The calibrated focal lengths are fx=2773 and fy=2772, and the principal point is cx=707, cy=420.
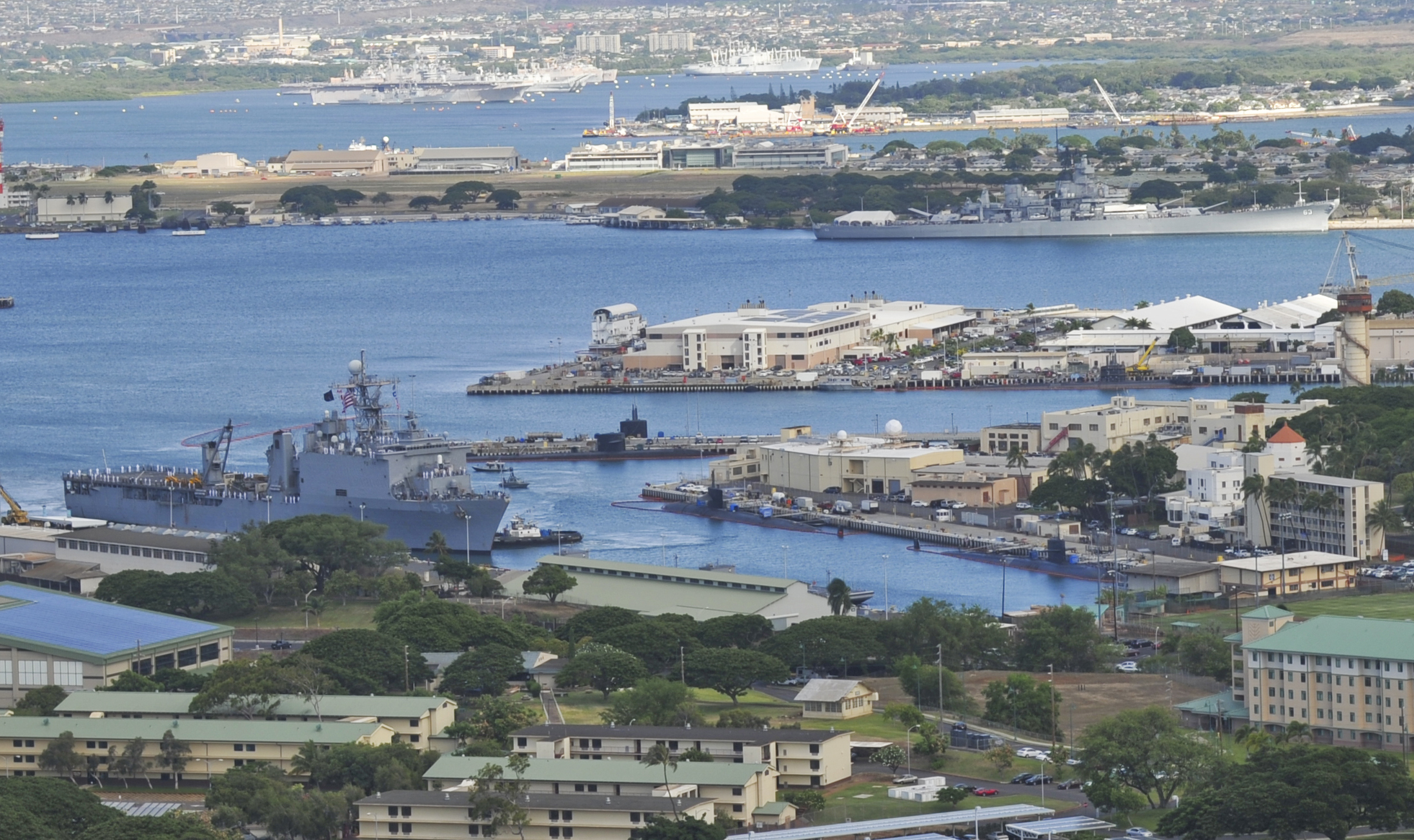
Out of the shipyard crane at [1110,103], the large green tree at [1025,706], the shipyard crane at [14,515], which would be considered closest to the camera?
the large green tree at [1025,706]

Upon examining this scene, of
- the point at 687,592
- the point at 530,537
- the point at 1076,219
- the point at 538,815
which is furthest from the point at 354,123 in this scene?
the point at 538,815

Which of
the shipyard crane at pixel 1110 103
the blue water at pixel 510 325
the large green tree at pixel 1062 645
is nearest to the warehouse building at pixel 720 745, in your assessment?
the large green tree at pixel 1062 645

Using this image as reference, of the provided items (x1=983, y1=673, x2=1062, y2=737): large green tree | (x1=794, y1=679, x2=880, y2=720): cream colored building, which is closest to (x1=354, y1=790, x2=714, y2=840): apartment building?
(x1=794, y1=679, x2=880, y2=720): cream colored building

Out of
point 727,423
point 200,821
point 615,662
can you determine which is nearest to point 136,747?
point 200,821

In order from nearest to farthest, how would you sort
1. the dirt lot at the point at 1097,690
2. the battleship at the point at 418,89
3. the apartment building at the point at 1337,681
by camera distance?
the apartment building at the point at 1337,681 → the dirt lot at the point at 1097,690 → the battleship at the point at 418,89

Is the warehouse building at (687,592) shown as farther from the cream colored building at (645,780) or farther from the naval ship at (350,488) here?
the cream colored building at (645,780)

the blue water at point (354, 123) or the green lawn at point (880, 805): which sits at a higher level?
the blue water at point (354, 123)

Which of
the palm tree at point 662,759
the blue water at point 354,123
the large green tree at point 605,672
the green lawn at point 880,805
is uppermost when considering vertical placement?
the blue water at point 354,123
